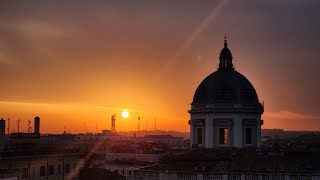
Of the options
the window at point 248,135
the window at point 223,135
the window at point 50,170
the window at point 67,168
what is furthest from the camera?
the window at point 248,135

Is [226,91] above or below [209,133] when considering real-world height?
above

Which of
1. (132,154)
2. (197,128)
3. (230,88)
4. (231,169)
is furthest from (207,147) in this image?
(132,154)

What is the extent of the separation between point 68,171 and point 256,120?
2285 cm

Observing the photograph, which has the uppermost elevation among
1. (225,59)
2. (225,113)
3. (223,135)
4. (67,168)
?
(225,59)

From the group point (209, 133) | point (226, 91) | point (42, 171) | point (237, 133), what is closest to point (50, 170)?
point (42, 171)

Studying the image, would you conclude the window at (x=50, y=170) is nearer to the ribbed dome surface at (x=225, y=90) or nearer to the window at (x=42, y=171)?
the window at (x=42, y=171)

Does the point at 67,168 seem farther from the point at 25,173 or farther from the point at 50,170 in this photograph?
the point at 25,173

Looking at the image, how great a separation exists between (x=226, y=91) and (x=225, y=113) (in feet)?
9.71

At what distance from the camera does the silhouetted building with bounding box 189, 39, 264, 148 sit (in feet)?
216

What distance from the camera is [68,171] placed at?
57.2 metres

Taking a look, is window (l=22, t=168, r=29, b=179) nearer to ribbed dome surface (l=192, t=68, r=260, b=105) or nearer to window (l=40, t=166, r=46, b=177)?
window (l=40, t=166, r=46, b=177)

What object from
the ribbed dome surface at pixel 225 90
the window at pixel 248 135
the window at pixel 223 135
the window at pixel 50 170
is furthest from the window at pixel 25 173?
the window at pixel 248 135

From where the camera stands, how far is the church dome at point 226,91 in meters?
67.2

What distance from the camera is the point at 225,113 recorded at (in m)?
66.2
